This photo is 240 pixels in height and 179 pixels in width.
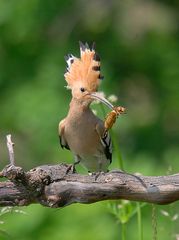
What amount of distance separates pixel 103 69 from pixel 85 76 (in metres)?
4.42

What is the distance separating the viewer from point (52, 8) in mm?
8641

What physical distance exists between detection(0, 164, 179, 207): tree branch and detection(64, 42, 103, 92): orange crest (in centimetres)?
38

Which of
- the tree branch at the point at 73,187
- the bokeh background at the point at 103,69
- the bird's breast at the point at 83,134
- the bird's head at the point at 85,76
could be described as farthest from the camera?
the bokeh background at the point at 103,69

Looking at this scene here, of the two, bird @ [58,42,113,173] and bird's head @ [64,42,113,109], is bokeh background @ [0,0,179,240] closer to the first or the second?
bird @ [58,42,113,173]

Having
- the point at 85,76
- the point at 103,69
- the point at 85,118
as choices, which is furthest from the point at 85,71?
the point at 103,69

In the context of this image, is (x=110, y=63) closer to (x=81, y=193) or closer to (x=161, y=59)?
(x=161, y=59)

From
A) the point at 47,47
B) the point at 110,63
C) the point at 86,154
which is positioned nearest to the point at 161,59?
the point at 110,63

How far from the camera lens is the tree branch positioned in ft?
10.9

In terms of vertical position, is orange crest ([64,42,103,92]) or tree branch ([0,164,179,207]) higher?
orange crest ([64,42,103,92])

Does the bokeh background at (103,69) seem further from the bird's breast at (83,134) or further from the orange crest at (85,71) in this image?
the orange crest at (85,71)

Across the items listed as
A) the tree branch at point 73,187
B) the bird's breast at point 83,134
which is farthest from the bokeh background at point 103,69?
the tree branch at point 73,187

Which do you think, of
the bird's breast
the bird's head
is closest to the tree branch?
the bird's head

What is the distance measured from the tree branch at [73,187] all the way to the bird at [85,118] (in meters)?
0.36

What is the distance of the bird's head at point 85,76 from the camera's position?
384cm
